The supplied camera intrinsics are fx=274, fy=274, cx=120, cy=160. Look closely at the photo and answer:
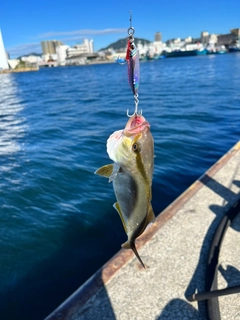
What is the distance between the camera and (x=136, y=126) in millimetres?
1868

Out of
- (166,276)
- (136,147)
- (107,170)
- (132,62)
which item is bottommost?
(166,276)

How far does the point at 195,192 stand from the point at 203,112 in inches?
557

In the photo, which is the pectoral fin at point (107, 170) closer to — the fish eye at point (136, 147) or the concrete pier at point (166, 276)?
the fish eye at point (136, 147)

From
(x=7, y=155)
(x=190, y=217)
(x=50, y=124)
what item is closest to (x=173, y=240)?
(x=190, y=217)

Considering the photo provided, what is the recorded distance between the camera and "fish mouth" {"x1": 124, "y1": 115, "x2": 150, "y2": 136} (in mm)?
1863

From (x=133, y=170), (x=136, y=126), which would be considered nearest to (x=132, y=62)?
(x=136, y=126)

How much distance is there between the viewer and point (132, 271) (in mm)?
4293

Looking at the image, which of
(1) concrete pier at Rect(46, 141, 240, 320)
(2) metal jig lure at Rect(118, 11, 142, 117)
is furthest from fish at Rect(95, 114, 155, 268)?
(1) concrete pier at Rect(46, 141, 240, 320)

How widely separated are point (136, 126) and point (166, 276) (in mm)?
3151

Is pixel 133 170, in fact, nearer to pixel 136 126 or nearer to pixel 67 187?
pixel 136 126

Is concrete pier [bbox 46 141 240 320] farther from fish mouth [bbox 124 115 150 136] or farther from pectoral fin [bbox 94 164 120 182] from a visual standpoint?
fish mouth [bbox 124 115 150 136]

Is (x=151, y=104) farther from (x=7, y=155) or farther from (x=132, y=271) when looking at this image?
(x=132, y=271)

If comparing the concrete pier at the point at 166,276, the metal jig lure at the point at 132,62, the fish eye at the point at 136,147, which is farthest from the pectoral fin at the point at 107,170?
the concrete pier at the point at 166,276

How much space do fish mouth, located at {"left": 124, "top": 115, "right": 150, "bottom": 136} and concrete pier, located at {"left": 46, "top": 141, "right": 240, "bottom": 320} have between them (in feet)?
9.45
